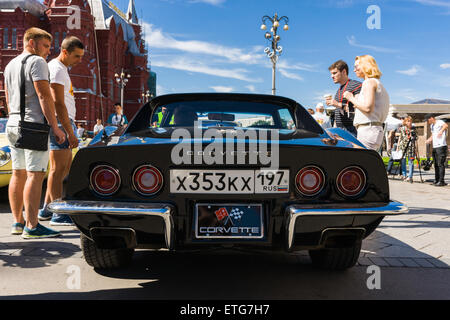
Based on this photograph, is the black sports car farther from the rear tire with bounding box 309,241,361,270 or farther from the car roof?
the car roof

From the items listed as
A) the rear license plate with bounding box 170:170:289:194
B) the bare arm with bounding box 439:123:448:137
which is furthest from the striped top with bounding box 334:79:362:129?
the bare arm with bounding box 439:123:448:137

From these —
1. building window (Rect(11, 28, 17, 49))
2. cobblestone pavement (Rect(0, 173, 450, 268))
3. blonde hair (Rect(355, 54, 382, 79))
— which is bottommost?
cobblestone pavement (Rect(0, 173, 450, 268))

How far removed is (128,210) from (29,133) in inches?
78.5

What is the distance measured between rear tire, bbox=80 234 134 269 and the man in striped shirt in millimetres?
2970

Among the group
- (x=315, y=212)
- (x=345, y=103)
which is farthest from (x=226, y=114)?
(x=345, y=103)

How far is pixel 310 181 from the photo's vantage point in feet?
7.38

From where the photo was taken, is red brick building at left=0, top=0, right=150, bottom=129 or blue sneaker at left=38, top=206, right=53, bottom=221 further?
red brick building at left=0, top=0, right=150, bottom=129

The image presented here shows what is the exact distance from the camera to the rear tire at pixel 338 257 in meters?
2.81

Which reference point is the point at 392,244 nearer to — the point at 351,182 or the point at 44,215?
the point at 351,182

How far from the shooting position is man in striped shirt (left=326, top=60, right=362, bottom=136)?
4.66m

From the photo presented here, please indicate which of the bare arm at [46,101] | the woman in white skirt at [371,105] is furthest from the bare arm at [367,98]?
the bare arm at [46,101]

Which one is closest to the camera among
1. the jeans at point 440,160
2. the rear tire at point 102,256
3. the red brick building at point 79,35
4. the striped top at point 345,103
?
the rear tire at point 102,256

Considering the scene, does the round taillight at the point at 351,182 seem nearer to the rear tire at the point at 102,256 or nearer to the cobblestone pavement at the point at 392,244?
the cobblestone pavement at the point at 392,244

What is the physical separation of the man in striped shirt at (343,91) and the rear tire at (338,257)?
222cm
